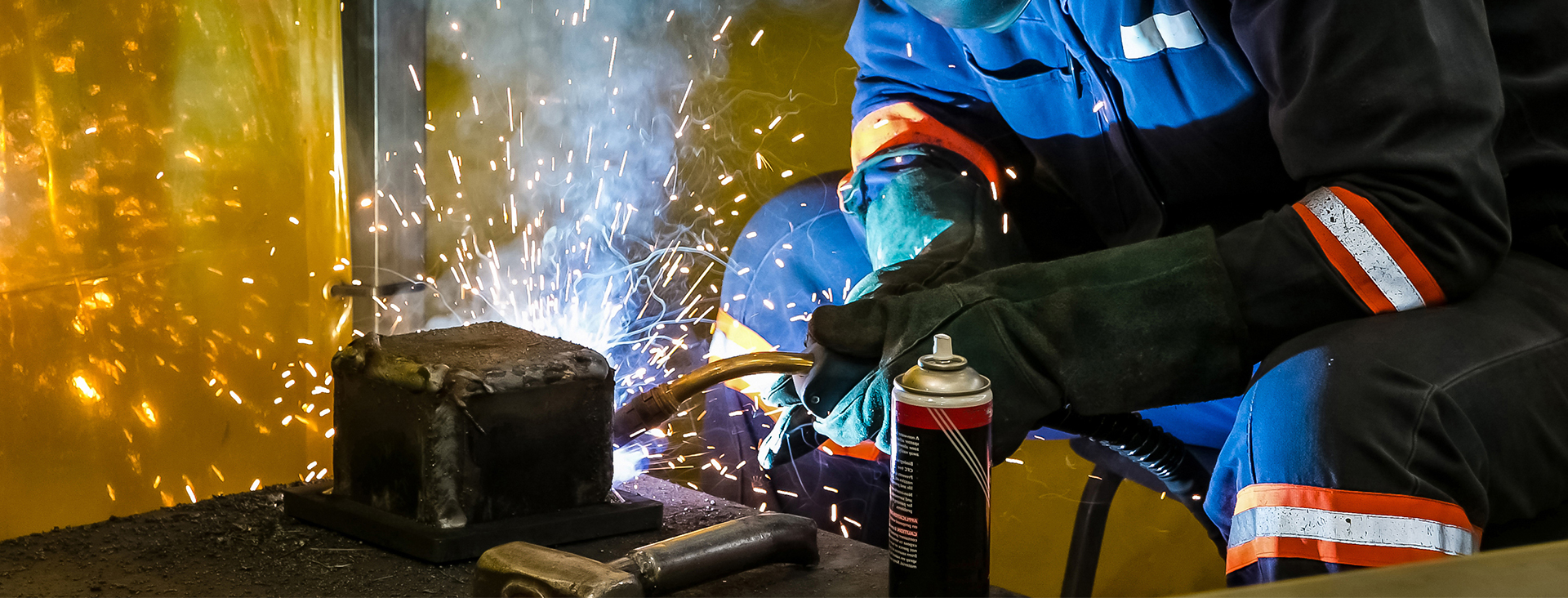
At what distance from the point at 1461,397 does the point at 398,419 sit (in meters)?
1.55

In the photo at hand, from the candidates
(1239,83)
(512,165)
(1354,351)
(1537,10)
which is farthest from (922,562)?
(512,165)

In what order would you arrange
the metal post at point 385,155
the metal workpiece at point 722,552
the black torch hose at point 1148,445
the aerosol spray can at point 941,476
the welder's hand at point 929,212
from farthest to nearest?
the metal post at point 385,155
the welder's hand at point 929,212
the black torch hose at point 1148,445
the metal workpiece at point 722,552
the aerosol spray can at point 941,476

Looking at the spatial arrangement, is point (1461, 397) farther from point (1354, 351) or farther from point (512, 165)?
point (512, 165)

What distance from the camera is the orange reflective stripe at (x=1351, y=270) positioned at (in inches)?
67.6

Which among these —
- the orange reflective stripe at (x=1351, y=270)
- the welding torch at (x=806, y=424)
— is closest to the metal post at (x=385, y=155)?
the welding torch at (x=806, y=424)

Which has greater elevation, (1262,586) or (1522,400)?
(1262,586)

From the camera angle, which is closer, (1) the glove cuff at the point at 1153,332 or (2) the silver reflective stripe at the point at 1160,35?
(1) the glove cuff at the point at 1153,332

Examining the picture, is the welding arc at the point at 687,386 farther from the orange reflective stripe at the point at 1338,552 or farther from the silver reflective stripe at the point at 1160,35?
the silver reflective stripe at the point at 1160,35

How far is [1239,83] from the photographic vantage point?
2129 mm

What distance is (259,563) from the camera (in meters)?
1.81

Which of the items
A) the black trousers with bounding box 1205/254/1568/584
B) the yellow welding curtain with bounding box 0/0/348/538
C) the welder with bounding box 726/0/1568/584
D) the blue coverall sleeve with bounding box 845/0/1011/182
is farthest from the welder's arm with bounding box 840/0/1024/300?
the yellow welding curtain with bounding box 0/0/348/538

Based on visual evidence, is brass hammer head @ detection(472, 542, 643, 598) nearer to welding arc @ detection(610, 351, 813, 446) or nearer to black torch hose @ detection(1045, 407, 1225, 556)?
welding arc @ detection(610, 351, 813, 446)

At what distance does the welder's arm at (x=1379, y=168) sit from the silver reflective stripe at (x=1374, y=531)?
347 millimetres

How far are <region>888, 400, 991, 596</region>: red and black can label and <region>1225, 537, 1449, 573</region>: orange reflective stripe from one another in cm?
39
